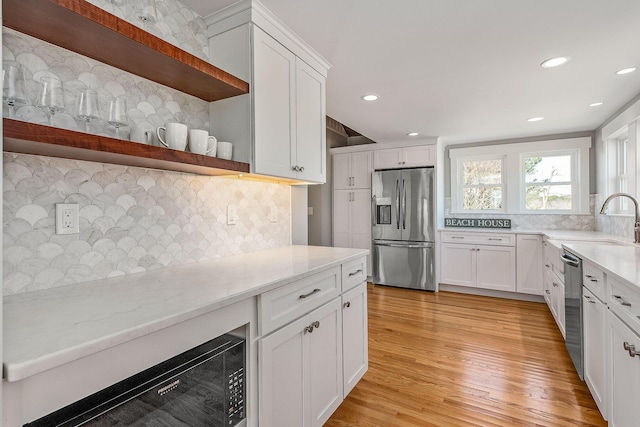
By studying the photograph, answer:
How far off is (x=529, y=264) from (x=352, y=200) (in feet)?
8.24

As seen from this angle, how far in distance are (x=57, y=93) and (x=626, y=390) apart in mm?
2575

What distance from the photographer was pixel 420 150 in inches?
179

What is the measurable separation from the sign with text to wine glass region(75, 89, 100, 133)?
4559 mm

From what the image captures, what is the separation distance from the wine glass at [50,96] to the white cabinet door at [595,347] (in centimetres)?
259

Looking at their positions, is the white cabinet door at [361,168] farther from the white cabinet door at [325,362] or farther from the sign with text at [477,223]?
the white cabinet door at [325,362]

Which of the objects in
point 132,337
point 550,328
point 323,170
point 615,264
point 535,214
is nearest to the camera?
point 132,337

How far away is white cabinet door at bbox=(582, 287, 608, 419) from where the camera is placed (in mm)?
1686

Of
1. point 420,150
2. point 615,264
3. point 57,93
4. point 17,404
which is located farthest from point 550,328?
point 57,93

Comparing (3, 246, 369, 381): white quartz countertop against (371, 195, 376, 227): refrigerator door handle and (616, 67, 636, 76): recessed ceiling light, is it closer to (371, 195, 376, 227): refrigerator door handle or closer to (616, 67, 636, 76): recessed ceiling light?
(616, 67, 636, 76): recessed ceiling light

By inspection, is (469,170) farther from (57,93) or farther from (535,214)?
(57,93)

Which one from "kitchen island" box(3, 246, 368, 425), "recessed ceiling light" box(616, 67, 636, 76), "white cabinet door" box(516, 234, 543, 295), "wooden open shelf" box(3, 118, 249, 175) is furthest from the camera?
"white cabinet door" box(516, 234, 543, 295)

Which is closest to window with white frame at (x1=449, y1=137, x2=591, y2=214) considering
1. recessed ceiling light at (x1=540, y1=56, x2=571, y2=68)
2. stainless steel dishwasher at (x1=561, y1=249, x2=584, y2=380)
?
stainless steel dishwasher at (x1=561, y1=249, x2=584, y2=380)

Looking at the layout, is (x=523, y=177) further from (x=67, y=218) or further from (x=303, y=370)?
(x=67, y=218)

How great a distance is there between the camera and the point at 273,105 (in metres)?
1.82
